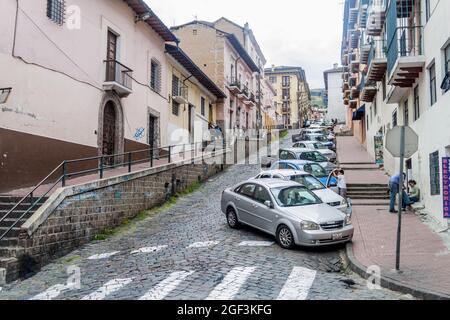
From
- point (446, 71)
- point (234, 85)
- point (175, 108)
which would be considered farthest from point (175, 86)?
point (446, 71)

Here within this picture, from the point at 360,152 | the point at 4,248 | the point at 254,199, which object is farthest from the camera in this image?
the point at 360,152

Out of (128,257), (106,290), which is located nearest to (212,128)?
(128,257)

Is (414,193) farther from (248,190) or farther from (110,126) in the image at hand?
(110,126)

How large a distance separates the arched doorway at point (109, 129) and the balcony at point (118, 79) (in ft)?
2.40

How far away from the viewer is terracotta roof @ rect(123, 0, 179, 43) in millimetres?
17591

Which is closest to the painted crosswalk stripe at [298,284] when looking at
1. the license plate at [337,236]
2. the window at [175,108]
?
the license plate at [337,236]

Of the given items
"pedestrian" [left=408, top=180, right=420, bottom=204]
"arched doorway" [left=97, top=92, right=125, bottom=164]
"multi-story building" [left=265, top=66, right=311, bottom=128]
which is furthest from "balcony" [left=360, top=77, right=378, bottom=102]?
"multi-story building" [left=265, top=66, right=311, bottom=128]

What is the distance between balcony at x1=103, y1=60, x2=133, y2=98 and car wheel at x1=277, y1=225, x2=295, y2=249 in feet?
30.9

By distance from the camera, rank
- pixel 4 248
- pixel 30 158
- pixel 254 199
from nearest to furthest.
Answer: pixel 4 248 < pixel 254 199 < pixel 30 158

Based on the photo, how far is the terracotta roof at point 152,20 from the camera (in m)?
17.6
